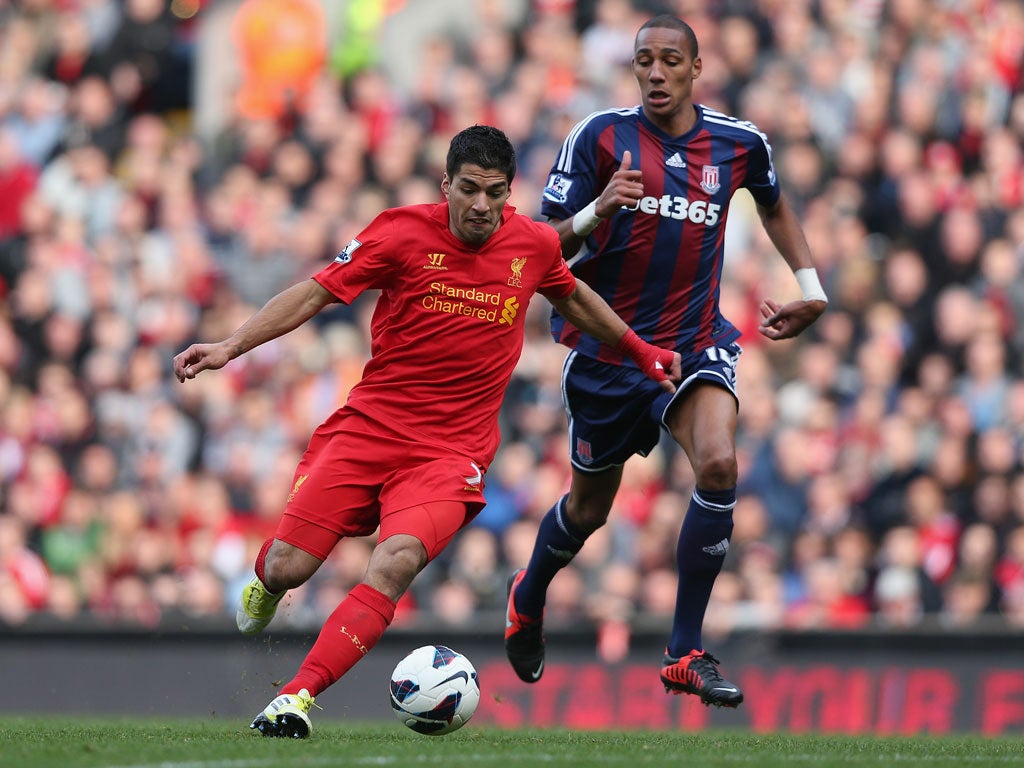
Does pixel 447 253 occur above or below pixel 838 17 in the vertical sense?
below

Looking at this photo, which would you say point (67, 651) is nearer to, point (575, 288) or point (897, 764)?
point (575, 288)

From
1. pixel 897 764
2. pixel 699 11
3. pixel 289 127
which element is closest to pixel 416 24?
pixel 289 127

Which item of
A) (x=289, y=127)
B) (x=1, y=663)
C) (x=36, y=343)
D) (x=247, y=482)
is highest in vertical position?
(x=289, y=127)

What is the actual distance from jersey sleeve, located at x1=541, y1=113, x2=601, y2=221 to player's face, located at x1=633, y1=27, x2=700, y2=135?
32cm

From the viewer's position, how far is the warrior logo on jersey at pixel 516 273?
8.10m

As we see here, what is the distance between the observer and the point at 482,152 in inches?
A: 306

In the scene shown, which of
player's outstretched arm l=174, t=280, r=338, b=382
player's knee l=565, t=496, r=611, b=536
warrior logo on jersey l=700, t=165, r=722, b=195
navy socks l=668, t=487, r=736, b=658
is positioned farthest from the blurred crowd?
player's outstretched arm l=174, t=280, r=338, b=382

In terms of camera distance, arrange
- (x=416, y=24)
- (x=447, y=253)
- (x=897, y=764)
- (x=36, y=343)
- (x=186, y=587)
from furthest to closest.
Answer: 1. (x=416, y=24)
2. (x=36, y=343)
3. (x=186, y=587)
4. (x=447, y=253)
5. (x=897, y=764)

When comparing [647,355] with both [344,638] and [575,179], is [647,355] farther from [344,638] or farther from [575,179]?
[344,638]

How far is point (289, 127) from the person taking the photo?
18.0m

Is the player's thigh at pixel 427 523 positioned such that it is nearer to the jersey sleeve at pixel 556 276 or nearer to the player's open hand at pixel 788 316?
the jersey sleeve at pixel 556 276

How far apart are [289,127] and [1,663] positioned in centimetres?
645

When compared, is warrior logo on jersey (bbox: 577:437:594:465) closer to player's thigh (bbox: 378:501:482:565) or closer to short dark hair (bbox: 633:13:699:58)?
player's thigh (bbox: 378:501:482:565)

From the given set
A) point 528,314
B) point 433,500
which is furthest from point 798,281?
point 528,314
